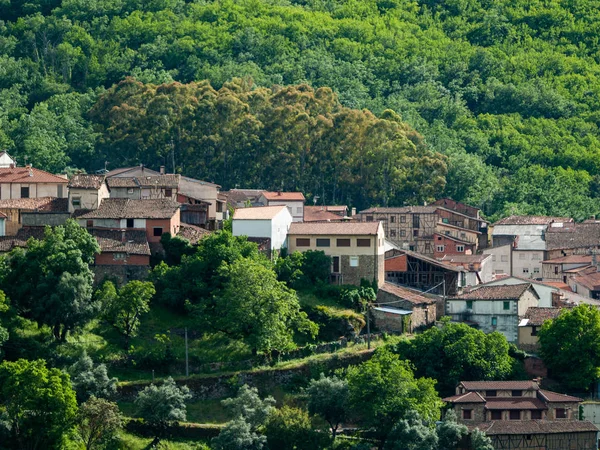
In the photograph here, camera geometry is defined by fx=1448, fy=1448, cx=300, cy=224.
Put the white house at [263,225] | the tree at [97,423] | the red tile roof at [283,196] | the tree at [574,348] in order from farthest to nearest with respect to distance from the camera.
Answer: the red tile roof at [283,196] → the white house at [263,225] → the tree at [574,348] → the tree at [97,423]

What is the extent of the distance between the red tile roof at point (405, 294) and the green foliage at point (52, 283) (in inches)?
699

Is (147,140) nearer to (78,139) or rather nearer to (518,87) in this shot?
(78,139)

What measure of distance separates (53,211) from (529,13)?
9805 cm

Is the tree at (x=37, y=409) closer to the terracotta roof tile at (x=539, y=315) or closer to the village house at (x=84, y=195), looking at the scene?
the village house at (x=84, y=195)

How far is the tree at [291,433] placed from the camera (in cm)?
7069

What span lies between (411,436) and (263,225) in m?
19.6

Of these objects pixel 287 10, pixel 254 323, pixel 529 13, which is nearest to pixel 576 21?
pixel 529 13

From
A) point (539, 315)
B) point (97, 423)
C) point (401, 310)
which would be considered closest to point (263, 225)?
point (401, 310)

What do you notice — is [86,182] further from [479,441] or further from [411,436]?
[479,441]

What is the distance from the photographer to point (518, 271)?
344 feet

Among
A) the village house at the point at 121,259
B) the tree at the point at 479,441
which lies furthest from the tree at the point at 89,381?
the tree at the point at 479,441

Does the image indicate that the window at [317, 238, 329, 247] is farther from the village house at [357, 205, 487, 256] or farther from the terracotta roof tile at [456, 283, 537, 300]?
the village house at [357, 205, 487, 256]

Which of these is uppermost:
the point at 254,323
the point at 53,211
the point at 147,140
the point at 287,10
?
the point at 287,10

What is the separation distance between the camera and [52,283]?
7450 centimetres
